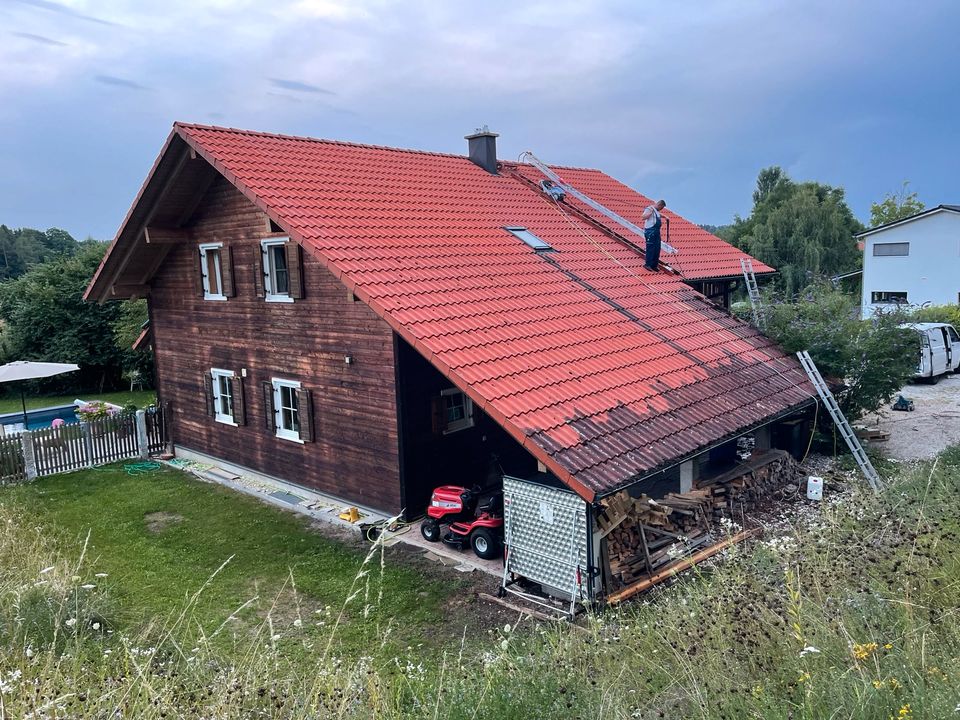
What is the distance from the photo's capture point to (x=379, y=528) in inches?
406

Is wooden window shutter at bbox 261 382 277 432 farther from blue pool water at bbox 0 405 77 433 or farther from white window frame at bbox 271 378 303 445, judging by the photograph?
blue pool water at bbox 0 405 77 433

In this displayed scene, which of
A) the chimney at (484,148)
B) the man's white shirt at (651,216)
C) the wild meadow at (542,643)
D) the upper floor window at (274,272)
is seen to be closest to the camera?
the wild meadow at (542,643)

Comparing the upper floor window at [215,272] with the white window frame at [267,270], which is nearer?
the white window frame at [267,270]

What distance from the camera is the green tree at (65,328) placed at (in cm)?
2989

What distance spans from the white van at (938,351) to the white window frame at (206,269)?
19015 mm

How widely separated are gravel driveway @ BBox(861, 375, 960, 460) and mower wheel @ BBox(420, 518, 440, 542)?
9324 mm

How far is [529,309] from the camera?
10.7 m

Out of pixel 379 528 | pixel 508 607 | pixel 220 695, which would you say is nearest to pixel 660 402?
pixel 508 607

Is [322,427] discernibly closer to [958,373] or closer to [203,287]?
[203,287]

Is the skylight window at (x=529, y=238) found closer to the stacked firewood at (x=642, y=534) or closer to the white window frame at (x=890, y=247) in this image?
the stacked firewood at (x=642, y=534)

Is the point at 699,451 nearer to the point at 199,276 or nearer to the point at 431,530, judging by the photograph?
the point at 431,530

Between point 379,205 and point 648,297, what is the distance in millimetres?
5356

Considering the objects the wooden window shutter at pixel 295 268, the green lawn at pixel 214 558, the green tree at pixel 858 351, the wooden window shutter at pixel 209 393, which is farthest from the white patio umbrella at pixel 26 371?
the green tree at pixel 858 351

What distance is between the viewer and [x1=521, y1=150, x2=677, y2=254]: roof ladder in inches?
661
